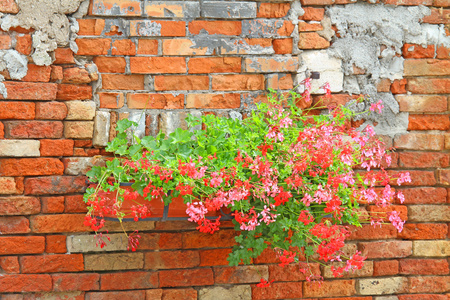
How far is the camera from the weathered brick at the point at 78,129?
1.68 meters

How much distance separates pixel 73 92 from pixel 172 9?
515mm

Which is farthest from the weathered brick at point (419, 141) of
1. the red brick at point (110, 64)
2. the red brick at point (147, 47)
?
the red brick at point (110, 64)

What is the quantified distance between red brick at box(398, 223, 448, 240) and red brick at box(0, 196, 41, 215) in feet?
5.08

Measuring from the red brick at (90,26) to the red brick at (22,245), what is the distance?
829 millimetres

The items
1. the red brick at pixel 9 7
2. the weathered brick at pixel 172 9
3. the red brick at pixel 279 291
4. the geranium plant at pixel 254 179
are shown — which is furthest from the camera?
the red brick at pixel 279 291

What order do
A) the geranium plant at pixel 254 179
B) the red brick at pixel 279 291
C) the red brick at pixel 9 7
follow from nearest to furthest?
the geranium plant at pixel 254 179
the red brick at pixel 9 7
the red brick at pixel 279 291

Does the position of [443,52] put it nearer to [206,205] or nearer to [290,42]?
[290,42]

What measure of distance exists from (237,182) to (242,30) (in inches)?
27.4

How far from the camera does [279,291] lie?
184cm

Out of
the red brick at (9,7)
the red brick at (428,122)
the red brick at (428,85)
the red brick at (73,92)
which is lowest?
the red brick at (428,122)

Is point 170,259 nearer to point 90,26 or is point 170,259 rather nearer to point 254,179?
point 254,179

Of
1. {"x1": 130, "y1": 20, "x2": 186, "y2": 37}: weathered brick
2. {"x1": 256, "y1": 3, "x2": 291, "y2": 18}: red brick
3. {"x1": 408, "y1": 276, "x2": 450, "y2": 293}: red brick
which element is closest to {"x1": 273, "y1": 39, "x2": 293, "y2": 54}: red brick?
{"x1": 256, "y1": 3, "x2": 291, "y2": 18}: red brick

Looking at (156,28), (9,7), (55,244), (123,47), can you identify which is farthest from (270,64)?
(55,244)

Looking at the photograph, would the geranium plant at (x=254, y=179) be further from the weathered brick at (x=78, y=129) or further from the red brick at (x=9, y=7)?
the red brick at (x=9, y=7)
